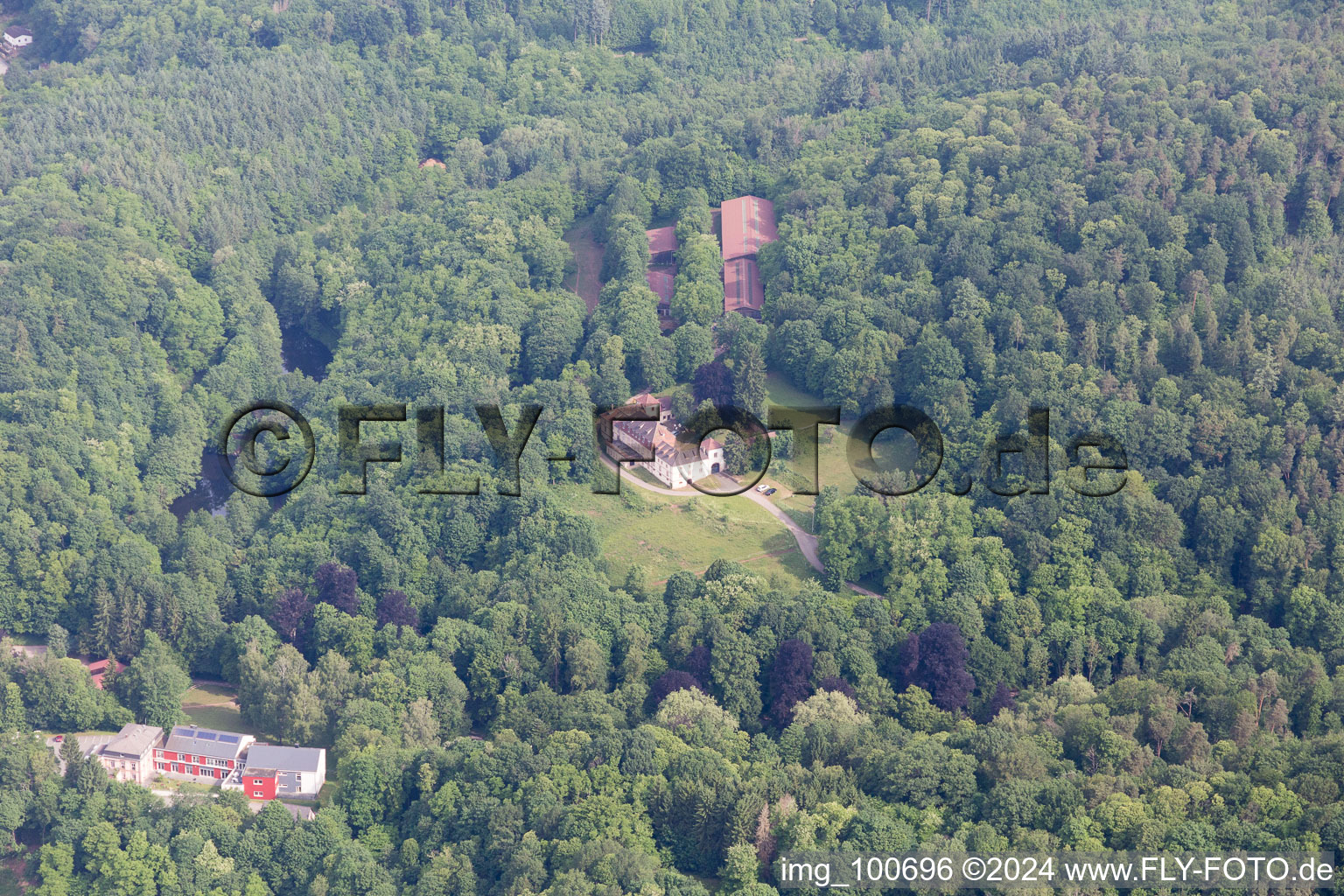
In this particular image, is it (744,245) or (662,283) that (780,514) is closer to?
(662,283)

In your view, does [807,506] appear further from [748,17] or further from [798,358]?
[748,17]

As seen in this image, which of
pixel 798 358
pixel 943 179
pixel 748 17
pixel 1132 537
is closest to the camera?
pixel 1132 537

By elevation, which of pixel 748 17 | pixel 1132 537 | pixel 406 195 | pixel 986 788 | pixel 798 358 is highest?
pixel 748 17

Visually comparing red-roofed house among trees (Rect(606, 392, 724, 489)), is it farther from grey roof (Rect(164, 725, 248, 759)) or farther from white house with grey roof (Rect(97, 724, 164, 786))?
white house with grey roof (Rect(97, 724, 164, 786))

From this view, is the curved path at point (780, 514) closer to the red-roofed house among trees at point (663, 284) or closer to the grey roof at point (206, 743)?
the red-roofed house among trees at point (663, 284)

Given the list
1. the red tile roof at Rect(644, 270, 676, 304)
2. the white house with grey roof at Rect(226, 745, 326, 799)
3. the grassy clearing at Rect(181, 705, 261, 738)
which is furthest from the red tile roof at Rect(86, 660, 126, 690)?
the red tile roof at Rect(644, 270, 676, 304)

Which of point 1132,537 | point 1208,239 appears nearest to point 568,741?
point 1132,537

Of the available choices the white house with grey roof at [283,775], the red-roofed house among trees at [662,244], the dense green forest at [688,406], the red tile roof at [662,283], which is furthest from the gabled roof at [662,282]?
the white house with grey roof at [283,775]
